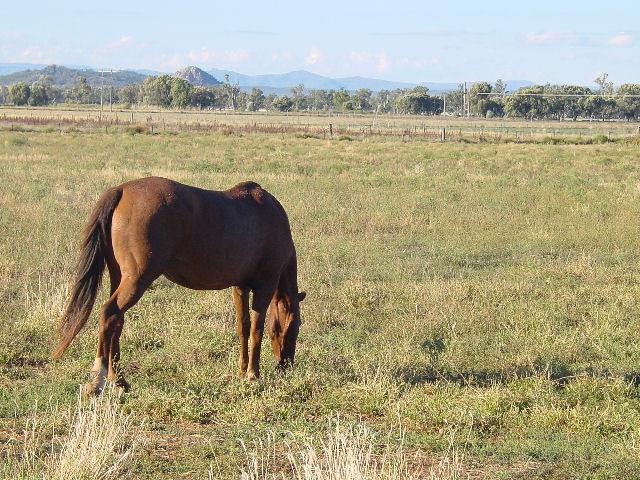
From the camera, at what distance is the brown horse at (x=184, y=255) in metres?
5.95

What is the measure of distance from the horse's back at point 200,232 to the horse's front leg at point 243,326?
0.78ft

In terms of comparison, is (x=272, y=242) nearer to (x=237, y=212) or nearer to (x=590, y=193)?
(x=237, y=212)

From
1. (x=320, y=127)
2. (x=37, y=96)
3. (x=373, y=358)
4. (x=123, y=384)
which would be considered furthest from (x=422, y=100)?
(x=123, y=384)

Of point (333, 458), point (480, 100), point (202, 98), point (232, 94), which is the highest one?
point (232, 94)

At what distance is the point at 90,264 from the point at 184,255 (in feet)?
2.57

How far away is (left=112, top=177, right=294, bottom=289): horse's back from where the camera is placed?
236 inches

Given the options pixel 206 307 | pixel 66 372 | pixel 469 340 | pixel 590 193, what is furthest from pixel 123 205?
pixel 590 193

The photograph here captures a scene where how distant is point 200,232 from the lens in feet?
20.6

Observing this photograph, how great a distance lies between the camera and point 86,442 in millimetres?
4199

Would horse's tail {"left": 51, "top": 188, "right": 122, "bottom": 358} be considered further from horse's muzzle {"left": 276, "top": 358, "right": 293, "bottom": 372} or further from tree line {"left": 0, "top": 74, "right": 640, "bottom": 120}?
tree line {"left": 0, "top": 74, "right": 640, "bottom": 120}

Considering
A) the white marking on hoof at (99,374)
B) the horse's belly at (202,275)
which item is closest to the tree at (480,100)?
the horse's belly at (202,275)

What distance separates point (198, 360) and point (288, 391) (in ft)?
4.16

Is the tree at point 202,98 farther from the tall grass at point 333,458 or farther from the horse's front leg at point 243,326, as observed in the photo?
the tall grass at point 333,458

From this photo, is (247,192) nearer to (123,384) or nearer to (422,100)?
(123,384)
